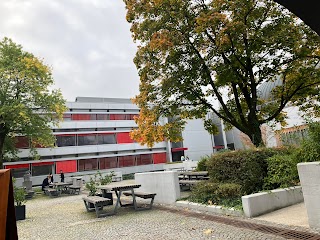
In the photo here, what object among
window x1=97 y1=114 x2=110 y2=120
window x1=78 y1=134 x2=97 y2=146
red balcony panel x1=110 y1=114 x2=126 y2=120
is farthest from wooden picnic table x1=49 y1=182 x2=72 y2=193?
red balcony panel x1=110 y1=114 x2=126 y2=120

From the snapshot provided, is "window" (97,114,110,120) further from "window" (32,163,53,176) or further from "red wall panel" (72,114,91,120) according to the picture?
"window" (32,163,53,176)

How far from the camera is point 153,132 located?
12664 mm

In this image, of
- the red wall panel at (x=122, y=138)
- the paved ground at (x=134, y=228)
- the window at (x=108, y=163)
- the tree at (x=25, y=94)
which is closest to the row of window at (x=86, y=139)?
the red wall panel at (x=122, y=138)

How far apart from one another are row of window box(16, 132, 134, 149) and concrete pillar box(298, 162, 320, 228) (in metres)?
31.3

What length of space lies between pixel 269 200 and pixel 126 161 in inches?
1251

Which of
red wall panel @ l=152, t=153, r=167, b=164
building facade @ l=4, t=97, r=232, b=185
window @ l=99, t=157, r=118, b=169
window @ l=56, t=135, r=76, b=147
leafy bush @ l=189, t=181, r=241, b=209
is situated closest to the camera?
leafy bush @ l=189, t=181, r=241, b=209

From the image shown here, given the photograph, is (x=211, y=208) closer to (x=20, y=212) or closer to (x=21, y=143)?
(x=20, y=212)

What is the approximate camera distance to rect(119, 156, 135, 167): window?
37125 millimetres

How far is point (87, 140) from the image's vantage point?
35.1 metres

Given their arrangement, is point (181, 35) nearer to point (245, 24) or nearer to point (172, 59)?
point (172, 59)

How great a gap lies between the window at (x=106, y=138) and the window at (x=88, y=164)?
2655mm

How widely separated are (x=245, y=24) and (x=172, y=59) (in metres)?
3.17

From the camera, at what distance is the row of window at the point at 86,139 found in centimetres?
3084

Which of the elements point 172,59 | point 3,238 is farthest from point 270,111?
point 3,238
